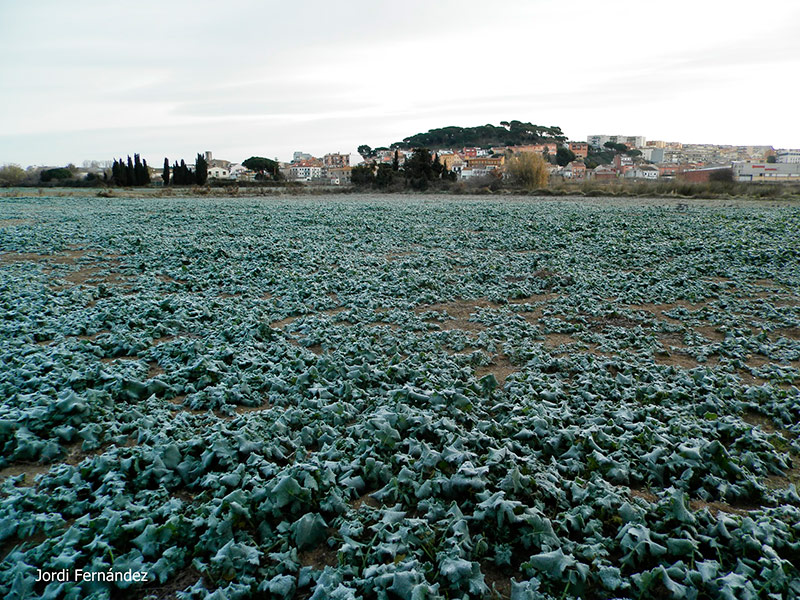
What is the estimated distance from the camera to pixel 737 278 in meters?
13.9

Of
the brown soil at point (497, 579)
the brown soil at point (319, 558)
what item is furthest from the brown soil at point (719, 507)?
the brown soil at point (319, 558)

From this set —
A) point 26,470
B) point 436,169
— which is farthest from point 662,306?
point 436,169

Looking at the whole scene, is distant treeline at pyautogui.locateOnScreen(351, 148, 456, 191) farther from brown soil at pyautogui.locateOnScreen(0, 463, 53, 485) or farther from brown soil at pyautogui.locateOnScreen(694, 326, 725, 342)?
brown soil at pyautogui.locateOnScreen(0, 463, 53, 485)

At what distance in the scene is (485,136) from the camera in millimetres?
163000

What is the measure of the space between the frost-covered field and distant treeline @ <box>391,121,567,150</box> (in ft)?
515

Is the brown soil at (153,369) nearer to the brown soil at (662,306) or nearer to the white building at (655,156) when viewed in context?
the brown soil at (662,306)

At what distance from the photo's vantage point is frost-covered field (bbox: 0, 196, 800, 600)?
3.56m

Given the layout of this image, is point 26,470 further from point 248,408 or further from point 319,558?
point 319,558

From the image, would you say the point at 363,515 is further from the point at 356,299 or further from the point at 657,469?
the point at 356,299

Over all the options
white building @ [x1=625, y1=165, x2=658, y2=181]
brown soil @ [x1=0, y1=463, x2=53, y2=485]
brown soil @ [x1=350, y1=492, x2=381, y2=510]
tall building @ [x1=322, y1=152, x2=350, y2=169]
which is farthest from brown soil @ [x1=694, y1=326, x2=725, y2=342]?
tall building @ [x1=322, y1=152, x2=350, y2=169]

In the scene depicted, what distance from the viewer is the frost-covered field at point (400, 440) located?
356 centimetres

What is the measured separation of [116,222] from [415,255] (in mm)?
19658

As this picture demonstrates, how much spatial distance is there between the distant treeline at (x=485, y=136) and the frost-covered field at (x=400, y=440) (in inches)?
6183

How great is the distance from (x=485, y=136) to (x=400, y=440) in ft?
561
